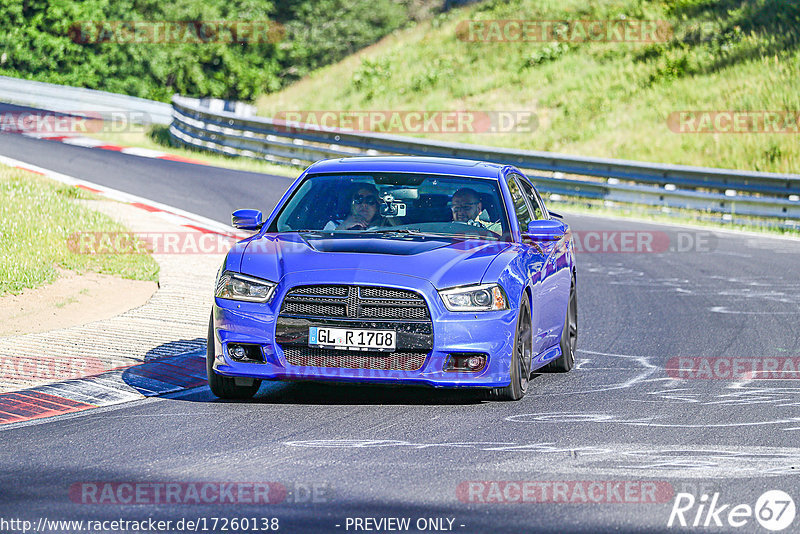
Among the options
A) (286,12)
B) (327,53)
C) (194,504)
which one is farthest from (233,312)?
(286,12)

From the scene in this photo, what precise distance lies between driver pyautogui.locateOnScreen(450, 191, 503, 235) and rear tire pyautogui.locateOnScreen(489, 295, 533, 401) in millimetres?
781

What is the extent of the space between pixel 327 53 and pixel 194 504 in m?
62.1

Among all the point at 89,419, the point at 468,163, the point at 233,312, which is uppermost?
the point at 468,163

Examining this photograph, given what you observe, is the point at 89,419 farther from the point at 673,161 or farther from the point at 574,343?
the point at 673,161

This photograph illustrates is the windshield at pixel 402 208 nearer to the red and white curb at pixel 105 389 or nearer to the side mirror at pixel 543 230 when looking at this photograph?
the side mirror at pixel 543 230

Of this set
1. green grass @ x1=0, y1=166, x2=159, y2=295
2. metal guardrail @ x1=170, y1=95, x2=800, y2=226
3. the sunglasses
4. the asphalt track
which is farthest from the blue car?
metal guardrail @ x1=170, y1=95, x2=800, y2=226

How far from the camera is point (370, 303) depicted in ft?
25.0

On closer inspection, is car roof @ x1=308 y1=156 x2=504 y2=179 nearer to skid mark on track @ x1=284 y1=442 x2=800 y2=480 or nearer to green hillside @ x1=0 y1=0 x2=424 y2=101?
skid mark on track @ x1=284 y1=442 x2=800 y2=480

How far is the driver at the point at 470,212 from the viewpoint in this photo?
8812mm

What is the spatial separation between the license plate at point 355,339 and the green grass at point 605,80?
2342 cm

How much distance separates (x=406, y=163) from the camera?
30.2ft

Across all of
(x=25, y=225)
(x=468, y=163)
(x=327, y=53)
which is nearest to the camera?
(x=468, y=163)

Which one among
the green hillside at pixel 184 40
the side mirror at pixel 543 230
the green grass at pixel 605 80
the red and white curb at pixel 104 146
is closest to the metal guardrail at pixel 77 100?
the green grass at pixel 605 80

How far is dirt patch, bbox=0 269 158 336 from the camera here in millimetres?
11023
